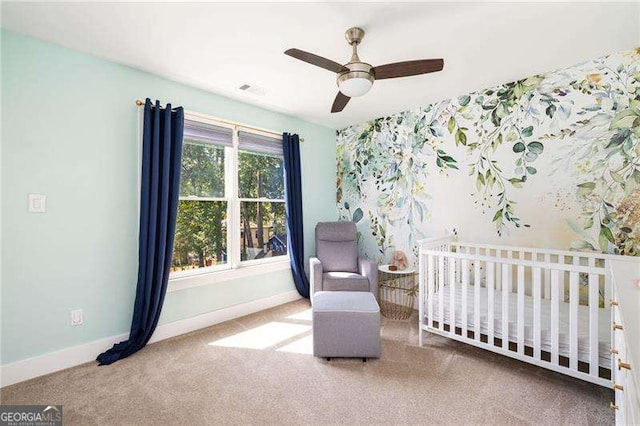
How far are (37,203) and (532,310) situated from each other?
3716 millimetres

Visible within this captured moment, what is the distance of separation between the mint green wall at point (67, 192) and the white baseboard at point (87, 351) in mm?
54

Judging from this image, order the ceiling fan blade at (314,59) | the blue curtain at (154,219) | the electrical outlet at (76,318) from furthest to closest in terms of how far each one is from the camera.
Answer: the blue curtain at (154,219)
the electrical outlet at (76,318)
the ceiling fan blade at (314,59)

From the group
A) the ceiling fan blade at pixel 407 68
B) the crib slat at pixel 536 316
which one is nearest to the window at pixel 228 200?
the ceiling fan blade at pixel 407 68

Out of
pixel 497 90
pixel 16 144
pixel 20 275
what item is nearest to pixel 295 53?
pixel 16 144

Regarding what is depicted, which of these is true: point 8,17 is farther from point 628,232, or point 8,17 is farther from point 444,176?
point 628,232

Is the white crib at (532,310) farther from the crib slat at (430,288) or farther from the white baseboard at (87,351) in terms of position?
the white baseboard at (87,351)

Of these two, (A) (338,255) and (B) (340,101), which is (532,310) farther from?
(B) (340,101)

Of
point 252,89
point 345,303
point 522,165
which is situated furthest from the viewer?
point 252,89

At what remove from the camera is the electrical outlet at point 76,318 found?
214cm

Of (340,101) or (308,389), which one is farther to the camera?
(340,101)

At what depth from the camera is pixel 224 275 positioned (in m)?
2.99

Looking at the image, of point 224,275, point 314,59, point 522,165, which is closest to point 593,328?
point 522,165

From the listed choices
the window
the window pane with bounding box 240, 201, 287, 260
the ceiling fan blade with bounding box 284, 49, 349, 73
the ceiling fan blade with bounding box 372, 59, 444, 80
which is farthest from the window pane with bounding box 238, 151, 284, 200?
the ceiling fan blade with bounding box 372, 59, 444, 80

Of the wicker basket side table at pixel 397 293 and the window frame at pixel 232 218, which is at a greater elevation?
the window frame at pixel 232 218
